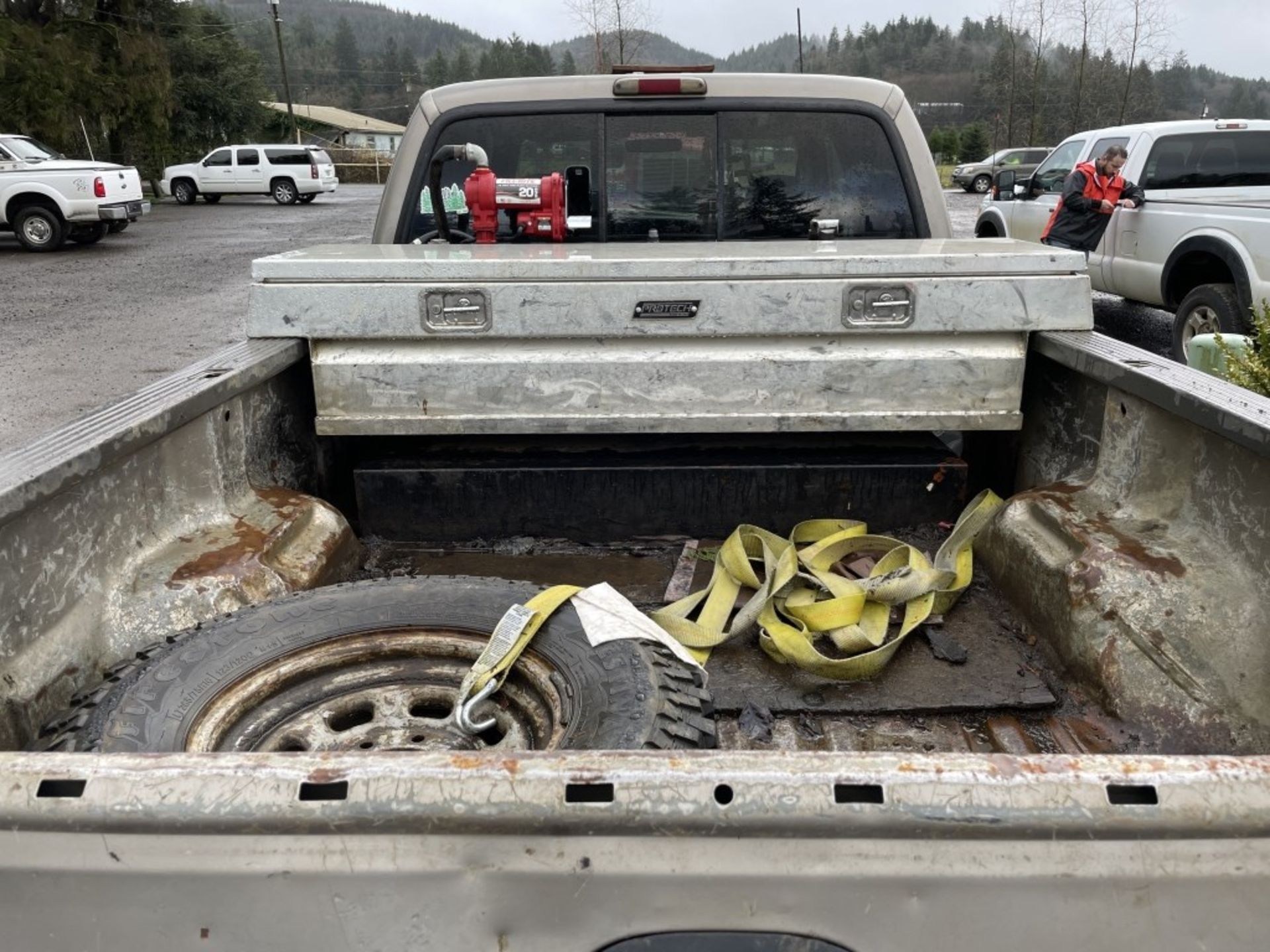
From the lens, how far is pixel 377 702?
7.05 feet

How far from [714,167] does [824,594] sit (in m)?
1.69

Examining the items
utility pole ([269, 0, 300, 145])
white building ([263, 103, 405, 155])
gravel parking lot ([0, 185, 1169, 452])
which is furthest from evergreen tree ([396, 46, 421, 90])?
gravel parking lot ([0, 185, 1169, 452])

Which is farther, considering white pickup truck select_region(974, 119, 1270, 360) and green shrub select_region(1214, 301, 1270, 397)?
white pickup truck select_region(974, 119, 1270, 360)

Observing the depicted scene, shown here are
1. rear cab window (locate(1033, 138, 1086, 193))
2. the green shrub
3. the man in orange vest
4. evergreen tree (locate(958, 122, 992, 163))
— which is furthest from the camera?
evergreen tree (locate(958, 122, 992, 163))

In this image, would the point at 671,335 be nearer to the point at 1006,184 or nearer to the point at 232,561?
the point at 232,561

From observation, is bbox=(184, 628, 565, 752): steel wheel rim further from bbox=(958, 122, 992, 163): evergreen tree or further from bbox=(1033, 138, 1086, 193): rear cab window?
bbox=(958, 122, 992, 163): evergreen tree

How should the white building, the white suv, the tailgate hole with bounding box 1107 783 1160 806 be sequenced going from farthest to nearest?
1. the white building
2. the white suv
3. the tailgate hole with bounding box 1107 783 1160 806

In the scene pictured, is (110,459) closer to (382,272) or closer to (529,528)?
(382,272)

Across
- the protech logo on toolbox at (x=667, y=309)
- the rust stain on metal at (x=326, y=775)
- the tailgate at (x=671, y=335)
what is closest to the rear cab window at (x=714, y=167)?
the tailgate at (x=671, y=335)

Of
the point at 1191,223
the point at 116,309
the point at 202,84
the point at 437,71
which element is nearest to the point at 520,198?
the point at 1191,223

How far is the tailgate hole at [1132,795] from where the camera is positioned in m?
1.18

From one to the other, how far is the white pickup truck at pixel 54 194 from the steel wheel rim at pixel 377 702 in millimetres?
18421

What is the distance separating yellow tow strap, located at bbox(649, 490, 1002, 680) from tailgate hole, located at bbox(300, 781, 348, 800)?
1.54m

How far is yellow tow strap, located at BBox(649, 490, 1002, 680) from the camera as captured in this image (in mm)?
2639
